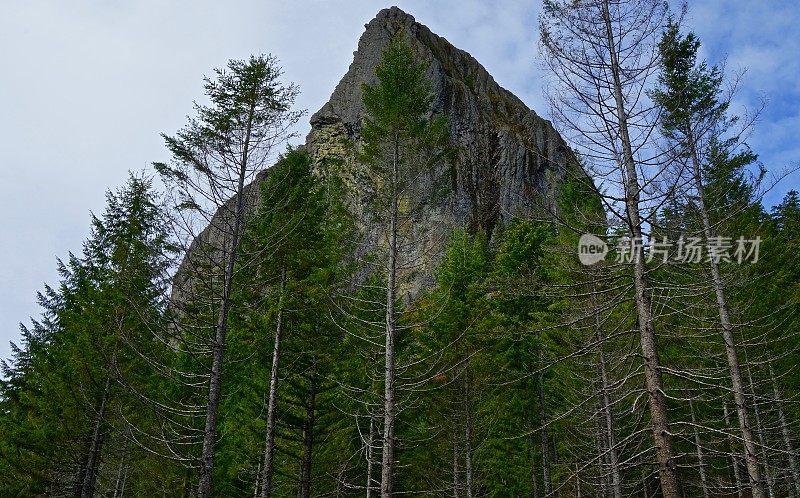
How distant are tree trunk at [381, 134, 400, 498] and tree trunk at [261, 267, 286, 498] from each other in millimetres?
3138

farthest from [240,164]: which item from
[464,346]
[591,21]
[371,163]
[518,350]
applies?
[518,350]

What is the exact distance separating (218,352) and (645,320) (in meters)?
6.52

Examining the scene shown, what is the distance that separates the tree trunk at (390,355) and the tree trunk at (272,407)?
10.3 feet

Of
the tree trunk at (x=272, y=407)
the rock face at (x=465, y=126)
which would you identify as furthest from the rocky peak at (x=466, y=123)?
the tree trunk at (x=272, y=407)

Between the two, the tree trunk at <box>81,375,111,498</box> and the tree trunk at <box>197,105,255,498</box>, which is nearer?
the tree trunk at <box>197,105,255,498</box>

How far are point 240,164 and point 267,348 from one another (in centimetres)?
523

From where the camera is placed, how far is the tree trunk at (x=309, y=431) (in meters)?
13.3

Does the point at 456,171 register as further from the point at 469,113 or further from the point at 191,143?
the point at 191,143

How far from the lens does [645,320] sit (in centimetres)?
635

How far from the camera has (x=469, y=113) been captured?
211 ft

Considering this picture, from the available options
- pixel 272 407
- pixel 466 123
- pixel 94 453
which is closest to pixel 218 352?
pixel 272 407

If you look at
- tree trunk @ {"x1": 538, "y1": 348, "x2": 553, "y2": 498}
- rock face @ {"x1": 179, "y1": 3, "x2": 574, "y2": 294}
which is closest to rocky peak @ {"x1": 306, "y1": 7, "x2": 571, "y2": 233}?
rock face @ {"x1": 179, "y1": 3, "x2": 574, "y2": 294}

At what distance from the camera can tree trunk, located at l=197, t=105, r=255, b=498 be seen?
803cm

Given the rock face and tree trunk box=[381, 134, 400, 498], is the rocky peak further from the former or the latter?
tree trunk box=[381, 134, 400, 498]
